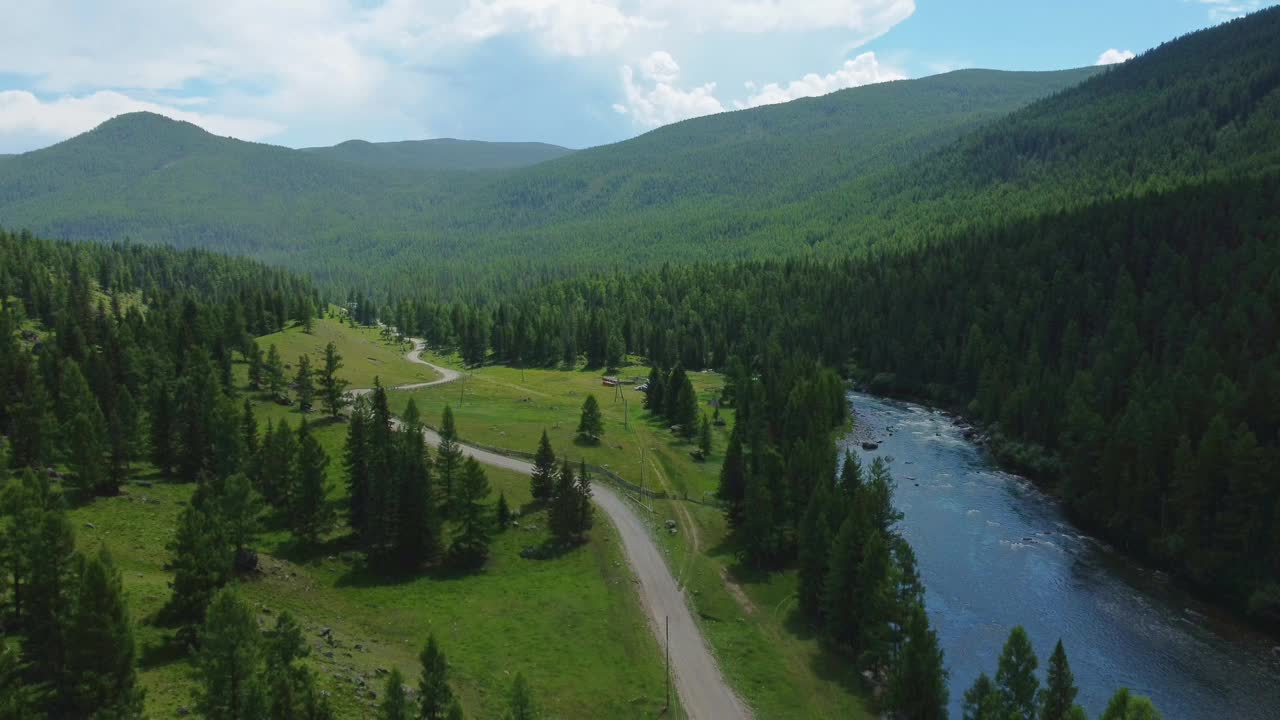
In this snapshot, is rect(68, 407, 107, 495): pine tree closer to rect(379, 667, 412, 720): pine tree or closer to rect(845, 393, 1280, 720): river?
rect(379, 667, 412, 720): pine tree

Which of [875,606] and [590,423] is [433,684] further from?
[590,423]

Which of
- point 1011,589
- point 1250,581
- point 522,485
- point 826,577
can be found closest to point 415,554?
point 522,485

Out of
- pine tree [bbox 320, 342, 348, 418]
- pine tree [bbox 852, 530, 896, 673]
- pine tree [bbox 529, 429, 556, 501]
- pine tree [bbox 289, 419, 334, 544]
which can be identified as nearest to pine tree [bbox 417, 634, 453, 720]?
pine tree [bbox 852, 530, 896, 673]

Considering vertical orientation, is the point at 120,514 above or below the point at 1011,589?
above

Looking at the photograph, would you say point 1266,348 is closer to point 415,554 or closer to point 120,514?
point 415,554

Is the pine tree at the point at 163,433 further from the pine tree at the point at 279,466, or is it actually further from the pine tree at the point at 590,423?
the pine tree at the point at 590,423

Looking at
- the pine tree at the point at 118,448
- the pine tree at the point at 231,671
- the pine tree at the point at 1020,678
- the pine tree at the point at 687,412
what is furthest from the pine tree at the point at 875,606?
the pine tree at the point at 118,448
